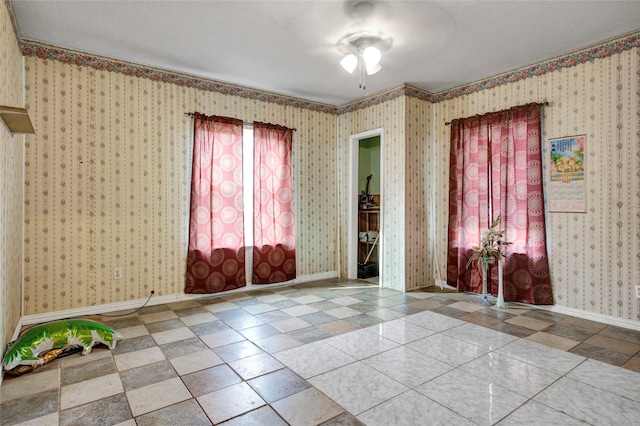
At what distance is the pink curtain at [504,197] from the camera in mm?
3902

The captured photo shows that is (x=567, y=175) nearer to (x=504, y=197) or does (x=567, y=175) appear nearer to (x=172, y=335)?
(x=504, y=197)

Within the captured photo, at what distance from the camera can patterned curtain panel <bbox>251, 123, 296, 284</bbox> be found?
191 inches

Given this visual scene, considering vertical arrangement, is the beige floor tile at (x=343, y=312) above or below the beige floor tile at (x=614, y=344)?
above

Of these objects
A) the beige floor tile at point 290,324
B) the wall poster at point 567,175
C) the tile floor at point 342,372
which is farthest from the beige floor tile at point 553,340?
the beige floor tile at point 290,324

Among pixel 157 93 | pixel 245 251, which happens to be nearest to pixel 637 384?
pixel 245 251

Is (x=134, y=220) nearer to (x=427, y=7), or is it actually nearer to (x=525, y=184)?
(x=427, y=7)

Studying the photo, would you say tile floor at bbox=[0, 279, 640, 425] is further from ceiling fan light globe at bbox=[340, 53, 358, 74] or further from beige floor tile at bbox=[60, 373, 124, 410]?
ceiling fan light globe at bbox=[340, 53, 358, 74]

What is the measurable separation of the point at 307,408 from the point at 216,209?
9.61 feet

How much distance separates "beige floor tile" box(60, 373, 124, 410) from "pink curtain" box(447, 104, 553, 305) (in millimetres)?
3857

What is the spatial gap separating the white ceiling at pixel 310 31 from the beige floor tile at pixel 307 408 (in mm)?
2756

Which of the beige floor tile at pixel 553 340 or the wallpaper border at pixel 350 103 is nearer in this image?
the beige floor tile at pixel 553 340

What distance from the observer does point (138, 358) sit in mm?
2717

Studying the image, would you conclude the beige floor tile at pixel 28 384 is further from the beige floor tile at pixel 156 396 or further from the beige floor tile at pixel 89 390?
the beige floor tile at pixel 156 396

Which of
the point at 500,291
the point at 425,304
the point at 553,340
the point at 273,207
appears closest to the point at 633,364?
the point at 553,340
